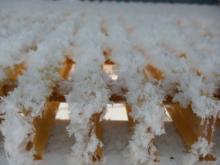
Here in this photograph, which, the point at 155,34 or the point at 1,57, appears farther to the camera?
the point at 155,34

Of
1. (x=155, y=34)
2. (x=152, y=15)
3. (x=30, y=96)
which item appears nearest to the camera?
(x=30, y=96)

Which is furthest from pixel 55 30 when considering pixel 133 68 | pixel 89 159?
pixel 89 159

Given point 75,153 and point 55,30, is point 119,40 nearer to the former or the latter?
point 55,30

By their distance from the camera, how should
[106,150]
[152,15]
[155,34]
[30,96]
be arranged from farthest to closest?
[152,15] < [155,34] < [106,150] < [30,96]

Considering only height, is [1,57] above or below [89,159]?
above

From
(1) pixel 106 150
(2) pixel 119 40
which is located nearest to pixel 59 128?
(1) pixel 106 150

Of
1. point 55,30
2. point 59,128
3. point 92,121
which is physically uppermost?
point 55,30

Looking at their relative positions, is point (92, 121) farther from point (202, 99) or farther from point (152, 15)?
point (152, 15)
